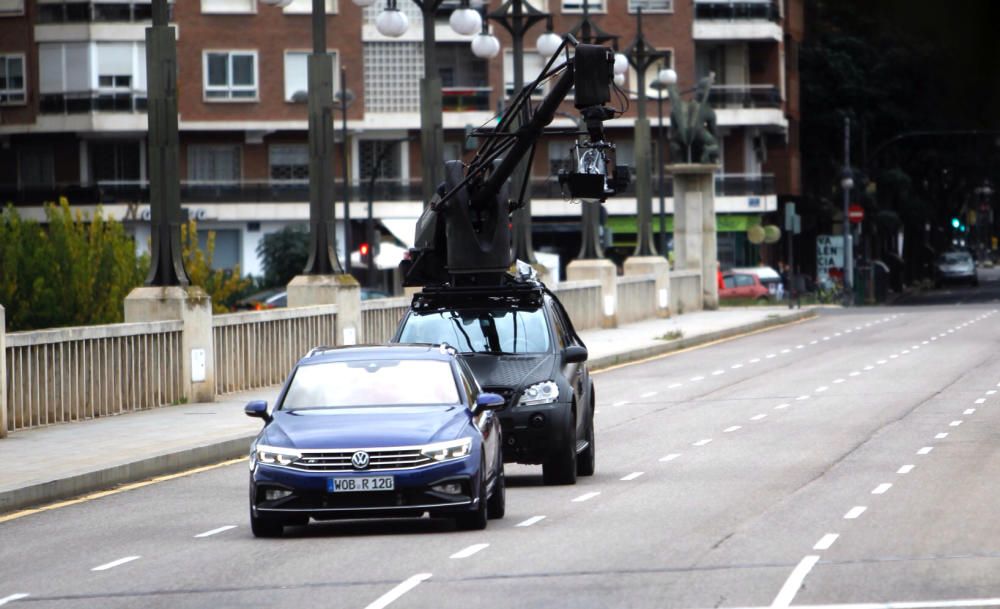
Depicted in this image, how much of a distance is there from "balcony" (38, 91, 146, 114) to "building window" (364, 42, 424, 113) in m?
9.05

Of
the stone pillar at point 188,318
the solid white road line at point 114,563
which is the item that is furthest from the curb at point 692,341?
the solid white road line at point 114,563

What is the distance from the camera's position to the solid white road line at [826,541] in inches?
500

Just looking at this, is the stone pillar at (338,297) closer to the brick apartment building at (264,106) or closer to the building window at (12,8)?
the brick apartment building at (264,106)

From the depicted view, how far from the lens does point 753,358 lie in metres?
39.5

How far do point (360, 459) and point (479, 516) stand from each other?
3.46 ft

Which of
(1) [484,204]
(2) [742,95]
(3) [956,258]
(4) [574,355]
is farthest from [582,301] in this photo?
(3) [956,258]

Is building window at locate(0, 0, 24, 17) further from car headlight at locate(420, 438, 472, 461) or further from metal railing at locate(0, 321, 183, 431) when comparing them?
car headlight at locate(420, 438, 472, 461)

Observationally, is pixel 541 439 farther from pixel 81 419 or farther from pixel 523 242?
pixel 523 242

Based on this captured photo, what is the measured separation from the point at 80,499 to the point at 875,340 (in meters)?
29.0

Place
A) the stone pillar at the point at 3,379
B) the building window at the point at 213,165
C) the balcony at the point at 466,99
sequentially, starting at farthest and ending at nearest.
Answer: the balcony at the point at 466,99
the building window at the point at 213,165
the stone pillar at the point at 3,379

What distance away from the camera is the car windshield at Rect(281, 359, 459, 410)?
579 inches

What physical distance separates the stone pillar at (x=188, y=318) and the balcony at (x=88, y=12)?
2012 inches

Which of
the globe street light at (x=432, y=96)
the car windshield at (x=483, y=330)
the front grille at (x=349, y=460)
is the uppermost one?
A: the globe street light at (x=432, y=96)

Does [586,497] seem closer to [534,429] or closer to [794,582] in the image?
[534,429]
